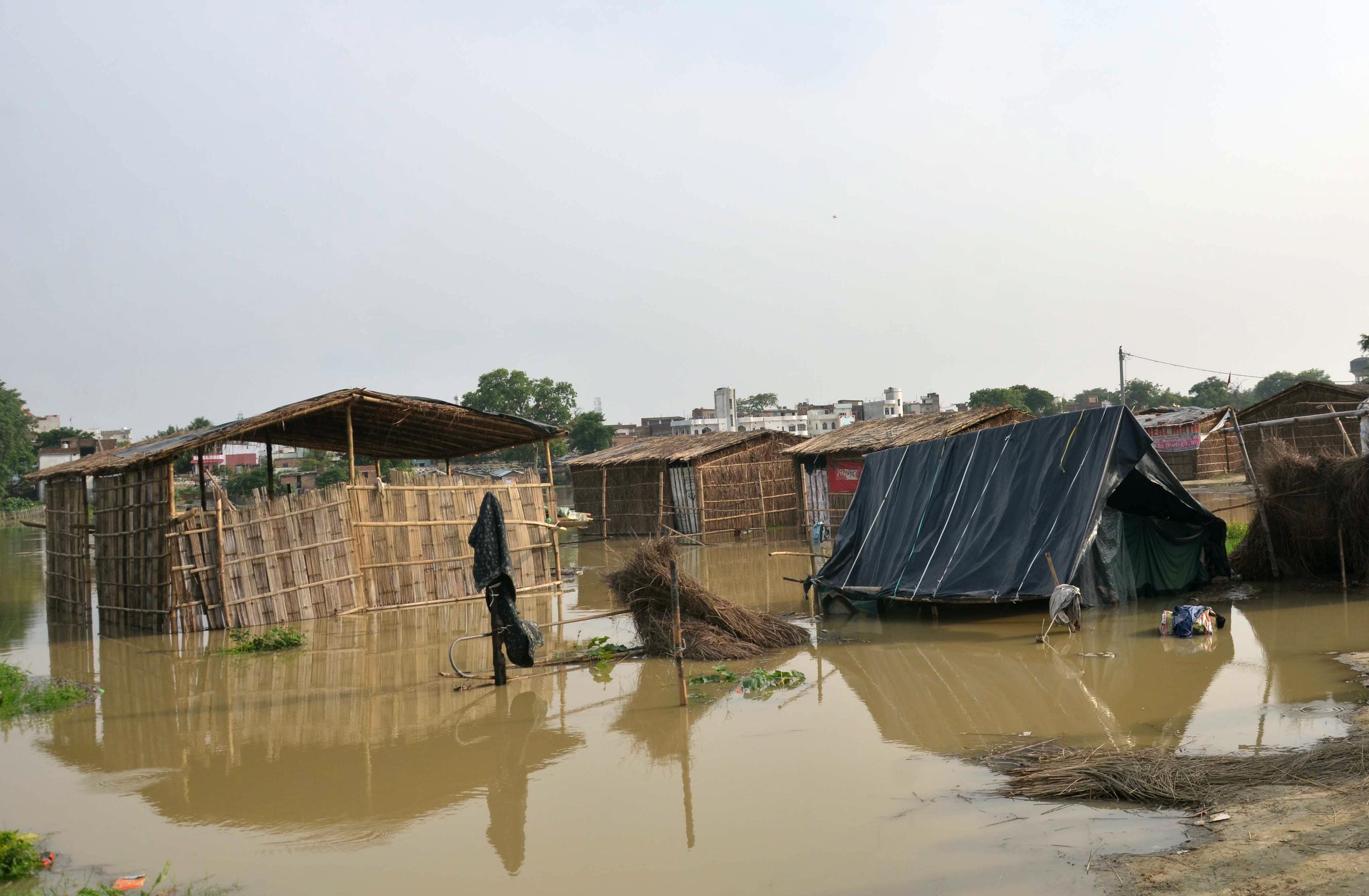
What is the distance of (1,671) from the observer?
969cm

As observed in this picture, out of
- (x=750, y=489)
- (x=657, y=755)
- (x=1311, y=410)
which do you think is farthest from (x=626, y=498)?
(x=657, y=755)

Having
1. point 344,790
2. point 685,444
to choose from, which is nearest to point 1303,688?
point 344,790

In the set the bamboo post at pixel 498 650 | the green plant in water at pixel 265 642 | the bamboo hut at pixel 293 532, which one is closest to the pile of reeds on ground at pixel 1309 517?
the bamboo post at pixel 498 650

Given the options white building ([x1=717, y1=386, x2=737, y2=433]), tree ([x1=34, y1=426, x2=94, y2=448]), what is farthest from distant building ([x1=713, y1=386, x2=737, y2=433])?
tree ([x1=34, y1=426, x2=94, y2=448])

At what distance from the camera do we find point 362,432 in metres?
15.8

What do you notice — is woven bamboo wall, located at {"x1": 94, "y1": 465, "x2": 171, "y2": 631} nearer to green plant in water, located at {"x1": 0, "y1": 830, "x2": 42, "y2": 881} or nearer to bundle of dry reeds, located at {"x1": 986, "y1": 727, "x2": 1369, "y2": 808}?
green plant in water, located at {"x1": 0, "y1": 830, "x2": 42, "y2": 881}

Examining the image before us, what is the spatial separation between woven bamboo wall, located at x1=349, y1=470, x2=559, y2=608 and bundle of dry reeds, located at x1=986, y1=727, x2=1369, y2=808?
9.06 m

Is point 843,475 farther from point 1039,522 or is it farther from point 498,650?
point 498,650

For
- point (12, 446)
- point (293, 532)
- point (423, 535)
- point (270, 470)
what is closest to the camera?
point (293, 532)

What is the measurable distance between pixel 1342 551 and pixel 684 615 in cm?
742

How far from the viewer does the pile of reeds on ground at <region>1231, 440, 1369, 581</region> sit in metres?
11.0

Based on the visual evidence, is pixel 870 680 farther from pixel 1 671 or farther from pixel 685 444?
pixel 685 444

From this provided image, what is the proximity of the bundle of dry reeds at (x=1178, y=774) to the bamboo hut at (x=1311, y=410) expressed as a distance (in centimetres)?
2180

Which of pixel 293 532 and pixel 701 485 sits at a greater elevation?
pixel 701 485
